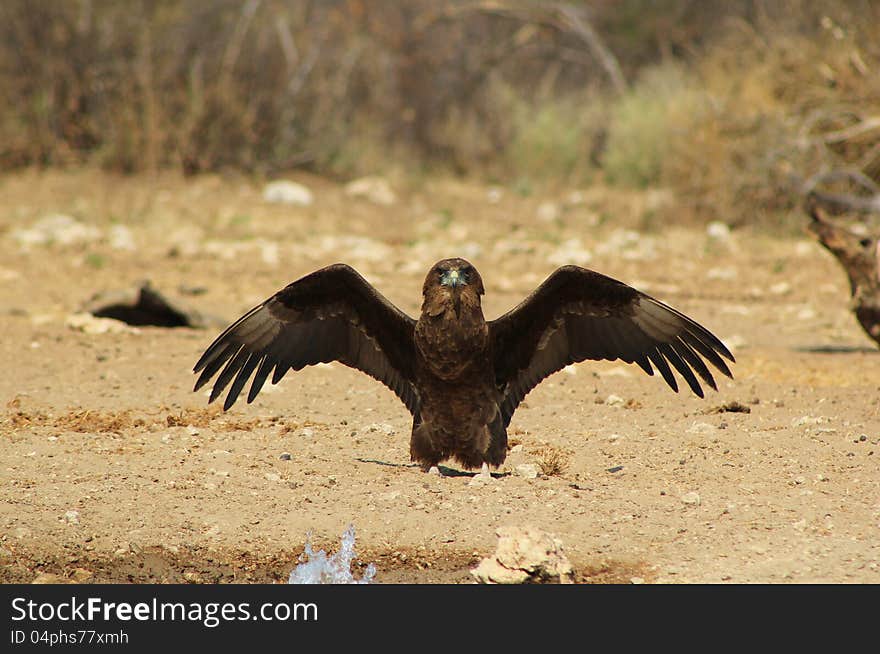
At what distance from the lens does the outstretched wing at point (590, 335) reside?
18.6 feet

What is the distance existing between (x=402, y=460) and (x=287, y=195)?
1031 centimetres

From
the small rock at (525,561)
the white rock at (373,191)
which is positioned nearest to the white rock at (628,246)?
the white rock at (373,191)

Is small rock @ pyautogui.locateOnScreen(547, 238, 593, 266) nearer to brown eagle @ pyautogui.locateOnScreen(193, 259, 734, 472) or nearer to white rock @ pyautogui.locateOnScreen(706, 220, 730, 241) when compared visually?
white rock @ pyautogui.locateOnScreen(706, 220, 730, 241)

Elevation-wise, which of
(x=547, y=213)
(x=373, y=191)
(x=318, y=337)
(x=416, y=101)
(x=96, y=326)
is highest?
(x=416, y=101)

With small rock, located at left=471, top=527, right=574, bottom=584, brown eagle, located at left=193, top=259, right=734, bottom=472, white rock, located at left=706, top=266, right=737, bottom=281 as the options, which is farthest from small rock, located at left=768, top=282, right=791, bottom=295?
small rock, located at left=471, top=527, right=574, bottom=584

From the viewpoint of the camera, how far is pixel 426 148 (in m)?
20.0

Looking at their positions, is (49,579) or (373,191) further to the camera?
(373,191)

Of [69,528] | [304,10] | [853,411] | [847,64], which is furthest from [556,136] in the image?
[69,528]

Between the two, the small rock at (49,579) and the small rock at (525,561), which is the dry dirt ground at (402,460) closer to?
the small rock at (49,579)

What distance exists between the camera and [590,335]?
5812 millimetres

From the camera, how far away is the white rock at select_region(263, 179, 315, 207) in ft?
51.8

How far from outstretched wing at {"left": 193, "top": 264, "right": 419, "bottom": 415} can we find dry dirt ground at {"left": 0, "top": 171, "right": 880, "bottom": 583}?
401mm

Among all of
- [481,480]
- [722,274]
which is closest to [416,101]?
[722,274]

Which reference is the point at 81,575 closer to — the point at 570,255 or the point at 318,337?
the point at 318,337
